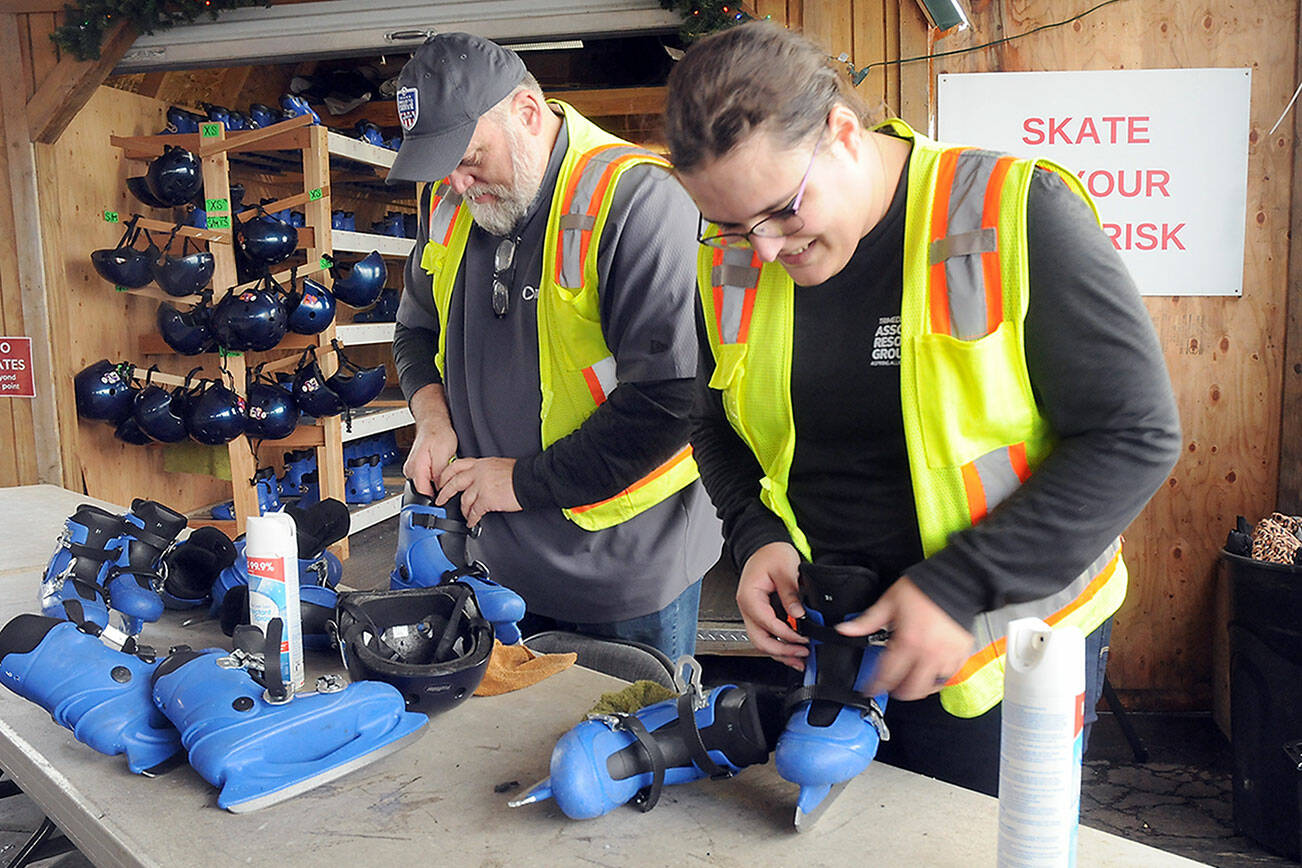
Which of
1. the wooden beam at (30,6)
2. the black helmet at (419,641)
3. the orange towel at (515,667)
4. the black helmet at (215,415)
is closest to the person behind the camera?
the black helmet at (419,641)

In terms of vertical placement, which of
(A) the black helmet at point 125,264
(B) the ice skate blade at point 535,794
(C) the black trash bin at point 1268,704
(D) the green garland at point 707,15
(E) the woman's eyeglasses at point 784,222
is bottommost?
(C) the black trash bin at point 1268,704

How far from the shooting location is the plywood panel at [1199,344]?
305 centimetres

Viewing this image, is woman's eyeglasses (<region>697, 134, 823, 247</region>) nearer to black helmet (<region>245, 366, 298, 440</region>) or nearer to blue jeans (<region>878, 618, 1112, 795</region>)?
blue jeans (<region>878, 618, 1112, 795</region>)

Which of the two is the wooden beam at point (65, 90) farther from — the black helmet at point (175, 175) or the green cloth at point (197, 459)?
the green cloth at point (197, 459)

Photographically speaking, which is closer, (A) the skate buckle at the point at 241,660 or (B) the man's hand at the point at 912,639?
(B) the man's hand at the point at 912,639

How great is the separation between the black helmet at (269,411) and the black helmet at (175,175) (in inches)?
35.5

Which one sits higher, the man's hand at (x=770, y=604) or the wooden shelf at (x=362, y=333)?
the wooden shelf at (x=362, y=333)

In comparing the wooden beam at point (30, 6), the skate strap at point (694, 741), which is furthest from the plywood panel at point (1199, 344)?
the wooden beam at point (30, 6)

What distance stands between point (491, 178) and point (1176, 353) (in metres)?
2.53

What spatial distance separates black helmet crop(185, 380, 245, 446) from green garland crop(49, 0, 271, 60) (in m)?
1.46

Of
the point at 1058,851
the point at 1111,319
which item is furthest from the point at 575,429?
the point at 1058,851

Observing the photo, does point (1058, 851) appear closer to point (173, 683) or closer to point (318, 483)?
point (173, 683)

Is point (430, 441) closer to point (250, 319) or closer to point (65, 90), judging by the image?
point (250, 319)

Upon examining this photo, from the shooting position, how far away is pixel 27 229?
4336mm
